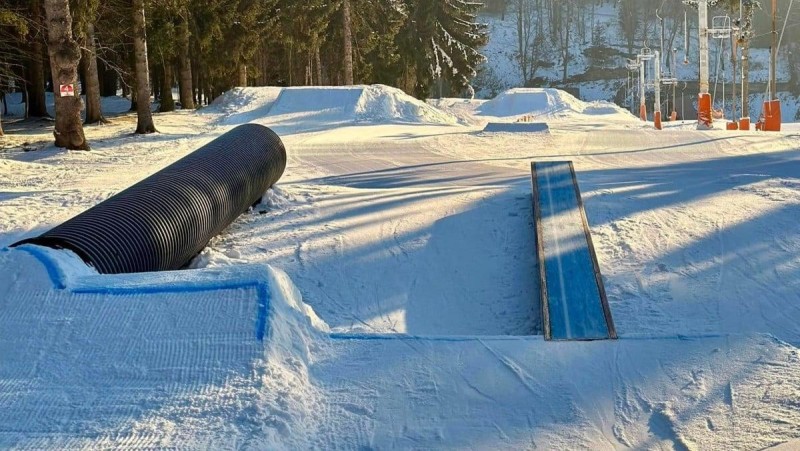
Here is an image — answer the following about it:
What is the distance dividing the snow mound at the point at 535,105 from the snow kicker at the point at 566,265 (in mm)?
47629

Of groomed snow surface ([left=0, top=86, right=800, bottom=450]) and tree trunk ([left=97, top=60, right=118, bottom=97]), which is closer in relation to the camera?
groomed snow surface ([left=0, top=86, right=800, bottom=450])

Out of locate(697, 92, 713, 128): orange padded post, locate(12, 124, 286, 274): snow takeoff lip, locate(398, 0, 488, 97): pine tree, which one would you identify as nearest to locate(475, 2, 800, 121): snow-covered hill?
locate(398, 0, 488, 97): pine tree

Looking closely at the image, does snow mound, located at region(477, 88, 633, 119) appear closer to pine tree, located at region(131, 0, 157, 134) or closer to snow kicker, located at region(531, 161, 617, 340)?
pine tree, located at region(131, 0, 157, 134)

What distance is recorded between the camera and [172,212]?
24.1 ft

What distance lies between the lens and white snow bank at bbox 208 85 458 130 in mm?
27938

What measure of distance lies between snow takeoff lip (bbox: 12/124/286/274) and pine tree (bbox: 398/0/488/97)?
134 feet

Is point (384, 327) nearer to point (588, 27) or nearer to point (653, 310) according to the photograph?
point (653, 310)

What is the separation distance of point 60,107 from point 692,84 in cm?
10173

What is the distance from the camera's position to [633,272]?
7.52 metres

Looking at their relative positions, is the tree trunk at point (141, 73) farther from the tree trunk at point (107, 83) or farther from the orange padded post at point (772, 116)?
the tree trunk at point (107, 83)

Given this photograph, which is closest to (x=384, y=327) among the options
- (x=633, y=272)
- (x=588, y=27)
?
(x=633, y=272)

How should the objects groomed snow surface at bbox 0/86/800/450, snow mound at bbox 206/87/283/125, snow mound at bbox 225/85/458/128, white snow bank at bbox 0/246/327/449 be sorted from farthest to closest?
snow mound at bbox 206/87/283/125 < snow mound at bbox 225/85/458/128 < groomed snow surface at bbox 0/86/800/450 < white snow bank at bbox 0/246/327/449

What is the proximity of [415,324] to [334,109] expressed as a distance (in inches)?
911

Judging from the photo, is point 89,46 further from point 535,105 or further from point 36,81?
point 535,105
